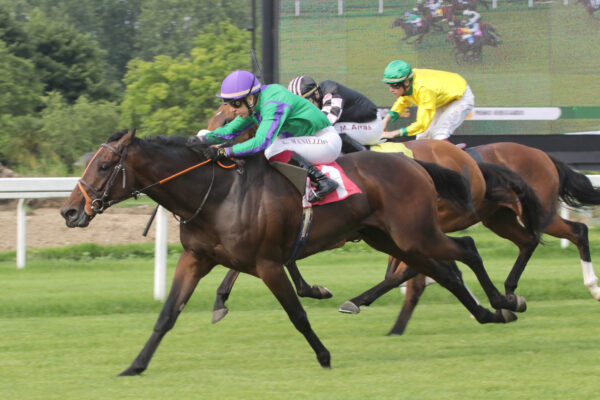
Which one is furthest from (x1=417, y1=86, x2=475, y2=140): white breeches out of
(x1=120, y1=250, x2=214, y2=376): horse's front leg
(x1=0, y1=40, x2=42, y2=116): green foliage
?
(x1=0, y1=40, x2=42, y2=116): green foliage

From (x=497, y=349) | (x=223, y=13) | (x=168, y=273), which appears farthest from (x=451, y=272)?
(x=223, y=13)

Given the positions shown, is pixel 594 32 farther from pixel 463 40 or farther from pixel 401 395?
pixel 401 395

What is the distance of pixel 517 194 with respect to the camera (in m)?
6.90

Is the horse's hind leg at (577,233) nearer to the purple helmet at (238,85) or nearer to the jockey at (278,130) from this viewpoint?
the jockey at (278,130)

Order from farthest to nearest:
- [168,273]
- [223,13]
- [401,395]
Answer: [223,13], [168,273], [401,395]

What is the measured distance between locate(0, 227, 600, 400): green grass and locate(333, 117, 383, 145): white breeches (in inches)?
50.0

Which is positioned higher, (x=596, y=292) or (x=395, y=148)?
(x=395, y=148)

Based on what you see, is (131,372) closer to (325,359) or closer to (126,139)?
(325,359)

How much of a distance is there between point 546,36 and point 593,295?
3586 millimetres

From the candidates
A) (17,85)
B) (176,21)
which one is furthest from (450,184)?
(176,21)

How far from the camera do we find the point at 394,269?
7.14 m

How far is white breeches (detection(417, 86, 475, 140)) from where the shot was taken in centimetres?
795


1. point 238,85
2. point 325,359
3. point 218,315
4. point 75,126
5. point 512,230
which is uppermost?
point 238,85

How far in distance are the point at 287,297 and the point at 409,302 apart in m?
1.54
